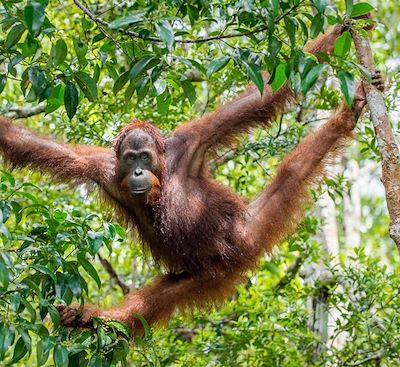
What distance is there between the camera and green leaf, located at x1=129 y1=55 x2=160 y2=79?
3496 mm

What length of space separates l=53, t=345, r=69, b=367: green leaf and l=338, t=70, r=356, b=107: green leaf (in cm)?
172

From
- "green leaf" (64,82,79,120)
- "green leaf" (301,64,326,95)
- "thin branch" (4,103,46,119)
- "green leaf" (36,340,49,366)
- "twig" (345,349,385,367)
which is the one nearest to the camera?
"green leaf" (301,64,326,95)

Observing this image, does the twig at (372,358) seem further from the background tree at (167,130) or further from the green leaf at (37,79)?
the green leaf at (37,79)

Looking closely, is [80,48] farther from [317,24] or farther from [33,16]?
[317,24]

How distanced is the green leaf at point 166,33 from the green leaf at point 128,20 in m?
0.11

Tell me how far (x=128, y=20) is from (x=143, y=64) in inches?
11.3

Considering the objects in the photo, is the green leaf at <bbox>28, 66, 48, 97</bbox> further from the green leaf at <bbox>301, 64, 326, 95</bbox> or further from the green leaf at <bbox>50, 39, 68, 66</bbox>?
the green leaf at <bbox>301, 64, 326, 95</bbox>

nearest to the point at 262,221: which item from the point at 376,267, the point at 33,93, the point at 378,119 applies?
the point at 376,267

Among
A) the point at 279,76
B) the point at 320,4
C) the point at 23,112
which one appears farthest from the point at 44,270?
the point at 23,112

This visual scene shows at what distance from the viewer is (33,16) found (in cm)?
304

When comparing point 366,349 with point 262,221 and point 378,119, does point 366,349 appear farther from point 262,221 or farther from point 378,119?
point 378,119

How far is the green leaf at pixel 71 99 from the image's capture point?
389 centimetres

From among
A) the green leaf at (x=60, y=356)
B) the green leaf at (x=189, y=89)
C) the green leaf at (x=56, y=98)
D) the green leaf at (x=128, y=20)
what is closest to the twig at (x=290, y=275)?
the green leaf at (x=189, y=89)

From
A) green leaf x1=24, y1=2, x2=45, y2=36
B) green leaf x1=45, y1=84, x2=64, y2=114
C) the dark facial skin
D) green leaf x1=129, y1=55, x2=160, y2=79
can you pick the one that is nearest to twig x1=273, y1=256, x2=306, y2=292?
the dark facial skin
